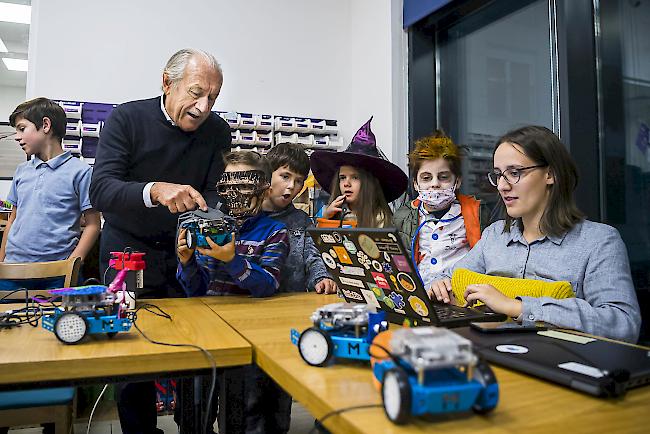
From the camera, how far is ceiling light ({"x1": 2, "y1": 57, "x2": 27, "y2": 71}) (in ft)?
17.5

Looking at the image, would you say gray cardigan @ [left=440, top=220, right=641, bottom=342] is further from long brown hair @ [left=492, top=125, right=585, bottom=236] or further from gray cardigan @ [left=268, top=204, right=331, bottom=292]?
gray cardigan @ [left=268, top=204, right=331, bottom=292]

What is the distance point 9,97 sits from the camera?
5477 millimetres

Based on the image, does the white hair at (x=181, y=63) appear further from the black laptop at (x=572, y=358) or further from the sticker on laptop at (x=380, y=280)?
the black laptop at (x=572, y=358)

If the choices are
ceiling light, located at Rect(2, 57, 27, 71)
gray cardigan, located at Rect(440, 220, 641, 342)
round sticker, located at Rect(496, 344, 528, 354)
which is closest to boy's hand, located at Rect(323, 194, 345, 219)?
gray cardigan, located at Rect(440, 220, 641, 342)

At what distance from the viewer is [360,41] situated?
159 inches

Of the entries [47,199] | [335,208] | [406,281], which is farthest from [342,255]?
[47,199]

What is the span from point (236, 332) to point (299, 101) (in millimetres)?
3196

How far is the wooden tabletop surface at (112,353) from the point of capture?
2.67ft

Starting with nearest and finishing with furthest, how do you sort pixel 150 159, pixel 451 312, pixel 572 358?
pixel 572 358 < pixel 451 312 < pixel 150 159

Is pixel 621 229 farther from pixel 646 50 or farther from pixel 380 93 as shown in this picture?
pixel 380 93

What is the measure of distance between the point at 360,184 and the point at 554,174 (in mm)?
897

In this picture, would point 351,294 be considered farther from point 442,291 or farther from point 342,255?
point 442,291

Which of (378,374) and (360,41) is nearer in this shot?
(378,374)

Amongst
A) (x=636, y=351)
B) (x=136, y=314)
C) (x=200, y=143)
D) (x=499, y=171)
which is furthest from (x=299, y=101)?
(x=636, y=351)
